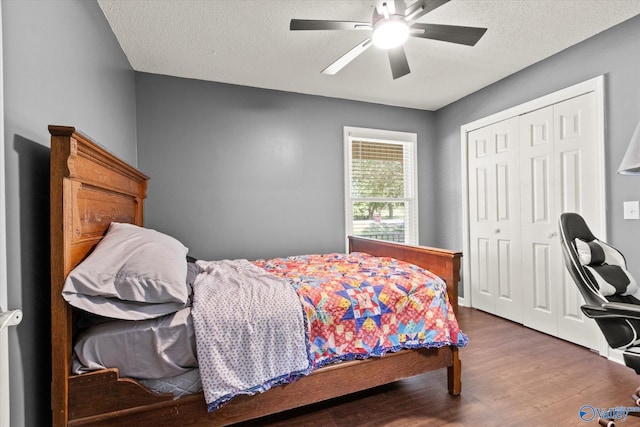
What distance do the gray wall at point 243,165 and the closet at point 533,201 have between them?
1503 millimetres

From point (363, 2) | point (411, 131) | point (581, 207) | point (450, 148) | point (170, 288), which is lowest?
point (170, 288)

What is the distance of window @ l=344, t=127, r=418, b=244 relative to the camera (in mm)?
3758

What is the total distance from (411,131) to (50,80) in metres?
3.68

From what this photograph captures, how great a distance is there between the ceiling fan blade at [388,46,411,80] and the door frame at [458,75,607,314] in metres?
1.51

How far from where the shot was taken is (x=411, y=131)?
4.06 metres

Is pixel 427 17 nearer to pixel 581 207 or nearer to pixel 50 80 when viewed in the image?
pixel 581 207

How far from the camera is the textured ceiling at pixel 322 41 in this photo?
2.05m

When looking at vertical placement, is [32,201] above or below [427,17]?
below

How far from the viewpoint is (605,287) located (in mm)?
1699

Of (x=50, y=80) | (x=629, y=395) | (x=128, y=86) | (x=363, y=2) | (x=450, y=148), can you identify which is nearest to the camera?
(x=50, y=80)

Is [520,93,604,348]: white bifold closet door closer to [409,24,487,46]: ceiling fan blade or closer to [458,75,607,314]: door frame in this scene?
[458,75,607,314]: door frame

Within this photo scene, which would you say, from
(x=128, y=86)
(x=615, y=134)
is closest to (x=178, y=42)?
(x=128, y=86)

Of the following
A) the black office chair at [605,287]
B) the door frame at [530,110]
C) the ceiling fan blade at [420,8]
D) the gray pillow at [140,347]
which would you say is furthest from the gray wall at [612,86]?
the gray pillow at [140,347]

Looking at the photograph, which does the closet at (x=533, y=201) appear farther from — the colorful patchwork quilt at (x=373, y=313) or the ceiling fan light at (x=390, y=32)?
the ceiling fan light at (x=390, y=32)
